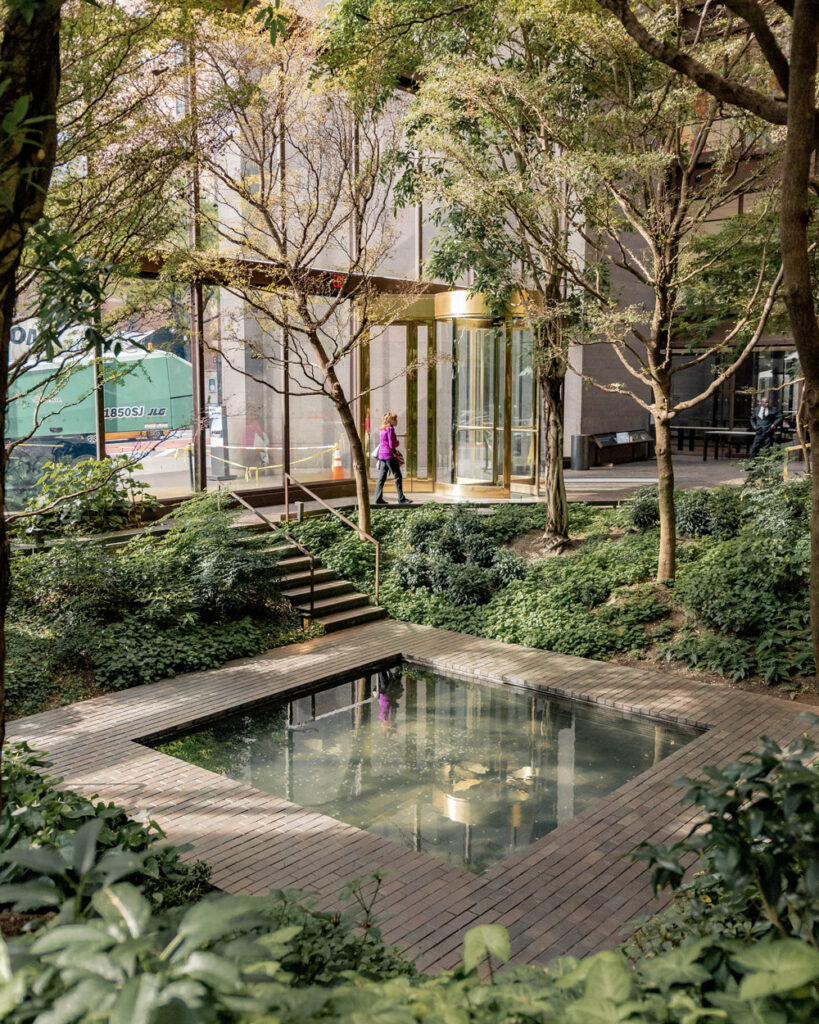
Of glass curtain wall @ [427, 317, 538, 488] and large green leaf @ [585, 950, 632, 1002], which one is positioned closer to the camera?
large green leaf @ [585, 950, 632, 1002]

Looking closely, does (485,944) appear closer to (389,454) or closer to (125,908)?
(125,908)

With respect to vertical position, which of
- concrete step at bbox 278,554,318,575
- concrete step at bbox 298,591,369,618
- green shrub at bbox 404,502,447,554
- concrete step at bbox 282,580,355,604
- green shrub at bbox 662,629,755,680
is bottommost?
green shrub at bbox 662,629,755,680

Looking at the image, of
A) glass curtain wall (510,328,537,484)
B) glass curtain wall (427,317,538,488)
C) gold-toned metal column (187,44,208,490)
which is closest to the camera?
gold-toned metal column (187,44,208,490)

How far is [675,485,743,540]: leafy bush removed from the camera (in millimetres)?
13273

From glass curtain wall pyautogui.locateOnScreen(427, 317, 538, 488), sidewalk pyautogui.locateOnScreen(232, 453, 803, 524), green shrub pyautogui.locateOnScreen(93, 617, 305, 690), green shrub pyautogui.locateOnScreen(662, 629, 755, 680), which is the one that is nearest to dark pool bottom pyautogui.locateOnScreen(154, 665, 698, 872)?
green shrub pyautogui.locateOnScreen(93, 617, 305, 690)

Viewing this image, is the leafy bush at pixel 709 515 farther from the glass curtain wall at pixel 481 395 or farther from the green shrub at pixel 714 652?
the glass curtain wall at pixel 481 395

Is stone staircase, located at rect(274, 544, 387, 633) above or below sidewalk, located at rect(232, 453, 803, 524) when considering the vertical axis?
below

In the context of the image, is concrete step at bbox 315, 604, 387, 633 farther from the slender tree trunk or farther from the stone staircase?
the slender tree trunk

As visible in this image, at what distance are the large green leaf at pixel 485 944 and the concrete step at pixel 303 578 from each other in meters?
10.7

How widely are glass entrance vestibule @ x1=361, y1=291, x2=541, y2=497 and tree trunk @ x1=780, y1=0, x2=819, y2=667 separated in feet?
38.2

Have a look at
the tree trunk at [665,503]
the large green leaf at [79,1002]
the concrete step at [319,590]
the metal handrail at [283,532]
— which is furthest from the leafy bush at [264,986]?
the concrete step at [319,590]

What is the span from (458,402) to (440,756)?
34.1 feet

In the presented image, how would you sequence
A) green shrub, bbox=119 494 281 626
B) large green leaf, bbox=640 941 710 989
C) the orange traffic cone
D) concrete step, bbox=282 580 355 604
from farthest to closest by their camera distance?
the orange traffic cone → concrete step, bbox=282 580 355 604 → green shrub, bbox=119 494 281 626 → large green leaf, bbox=640 941 710 989

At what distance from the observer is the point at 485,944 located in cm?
201
